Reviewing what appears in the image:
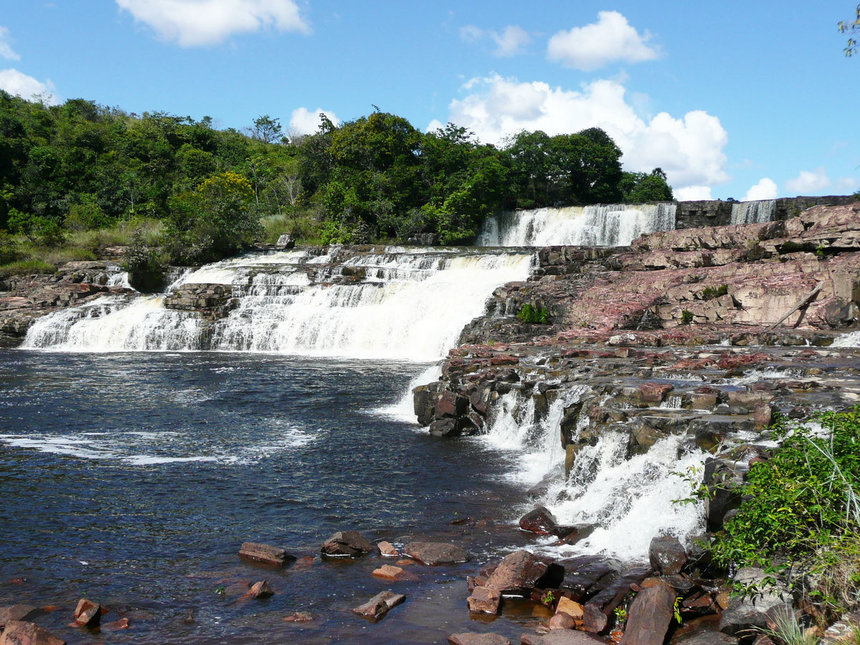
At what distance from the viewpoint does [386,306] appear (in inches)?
1323

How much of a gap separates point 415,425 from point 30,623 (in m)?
11.4

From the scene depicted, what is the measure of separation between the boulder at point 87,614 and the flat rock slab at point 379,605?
270 cm

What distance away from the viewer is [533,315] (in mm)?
28469

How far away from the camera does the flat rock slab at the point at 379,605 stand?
310 inches

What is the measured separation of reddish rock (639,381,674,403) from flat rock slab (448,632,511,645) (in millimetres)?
7398

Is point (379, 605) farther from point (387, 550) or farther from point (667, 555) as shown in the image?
point (667, 555)

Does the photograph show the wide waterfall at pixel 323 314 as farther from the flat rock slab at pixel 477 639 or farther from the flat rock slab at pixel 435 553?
the flat rock slab at pixel 477 639

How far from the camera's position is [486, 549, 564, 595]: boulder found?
8297mm

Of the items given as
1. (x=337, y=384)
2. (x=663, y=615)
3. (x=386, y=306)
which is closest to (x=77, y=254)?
(x=386, y=306)

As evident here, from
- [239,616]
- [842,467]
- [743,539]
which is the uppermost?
[842,467]

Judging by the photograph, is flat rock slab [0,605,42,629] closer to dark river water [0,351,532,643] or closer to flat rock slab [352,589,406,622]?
dark river water [0,351,532,643]

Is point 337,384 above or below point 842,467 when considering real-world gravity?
below

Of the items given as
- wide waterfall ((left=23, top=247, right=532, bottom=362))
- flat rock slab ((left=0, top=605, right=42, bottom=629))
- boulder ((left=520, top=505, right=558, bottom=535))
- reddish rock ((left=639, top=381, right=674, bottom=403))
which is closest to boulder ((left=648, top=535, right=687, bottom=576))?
boulder ((left=520, top=505, right=558, bottom=535))

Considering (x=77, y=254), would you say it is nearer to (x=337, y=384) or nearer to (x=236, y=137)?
(x=337, y=384)
